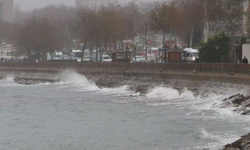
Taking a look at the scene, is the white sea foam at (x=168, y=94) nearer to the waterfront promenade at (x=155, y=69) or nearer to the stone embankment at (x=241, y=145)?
the waterfront promenade at (x=155, y=69)

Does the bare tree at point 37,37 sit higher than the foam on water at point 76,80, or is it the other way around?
the bare tree at point 37,37

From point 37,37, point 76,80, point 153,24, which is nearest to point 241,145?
point 76,80

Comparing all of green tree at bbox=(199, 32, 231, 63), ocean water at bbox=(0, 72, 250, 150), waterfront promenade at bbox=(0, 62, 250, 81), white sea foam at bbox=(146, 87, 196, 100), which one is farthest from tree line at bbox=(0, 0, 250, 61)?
ocean water at bbox=(0, 72, 250, 150)

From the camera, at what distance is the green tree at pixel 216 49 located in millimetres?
72500

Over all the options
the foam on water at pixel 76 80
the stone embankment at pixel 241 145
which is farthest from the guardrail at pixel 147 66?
the stone embankment at pixel 241 145

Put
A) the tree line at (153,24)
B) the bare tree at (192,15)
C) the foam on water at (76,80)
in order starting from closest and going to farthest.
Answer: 1. the foam on water at (76,80)
2. the tree line at (153,24)
3. the bare tree at (192,15)

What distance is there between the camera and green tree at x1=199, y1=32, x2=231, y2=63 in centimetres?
7250

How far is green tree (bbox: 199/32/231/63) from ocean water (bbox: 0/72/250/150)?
10.7 m

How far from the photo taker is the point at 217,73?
5750cm

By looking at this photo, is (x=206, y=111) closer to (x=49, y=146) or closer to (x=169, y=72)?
(x=49, y=146)

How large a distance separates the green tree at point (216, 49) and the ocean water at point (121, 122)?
10.7m

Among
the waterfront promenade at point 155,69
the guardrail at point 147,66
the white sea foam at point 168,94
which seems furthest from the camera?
the white sea foam at point 168,94

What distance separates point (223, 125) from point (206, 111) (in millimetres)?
7320

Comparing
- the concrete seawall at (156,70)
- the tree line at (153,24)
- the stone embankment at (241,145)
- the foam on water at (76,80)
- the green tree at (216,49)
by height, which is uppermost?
the tree line at (153,24)
